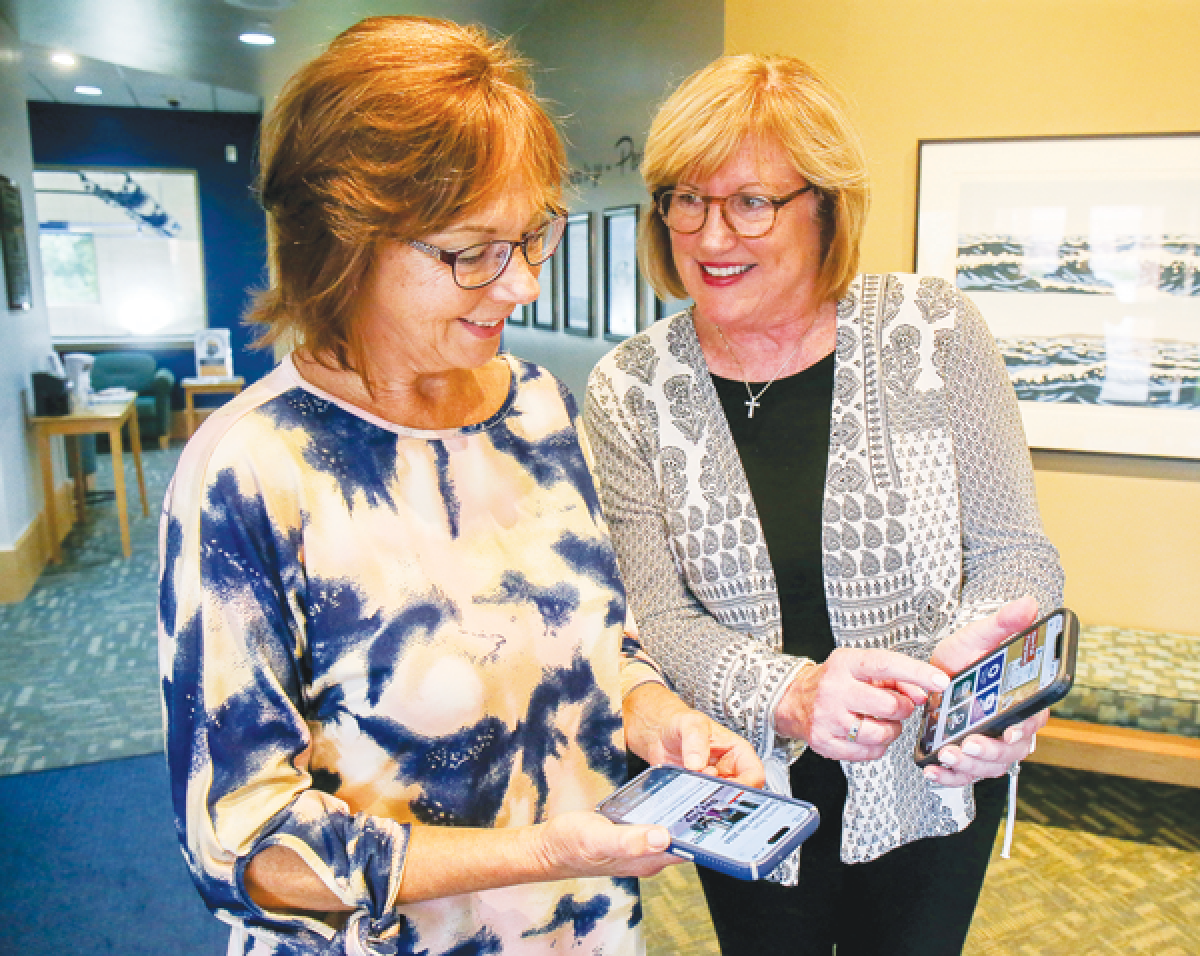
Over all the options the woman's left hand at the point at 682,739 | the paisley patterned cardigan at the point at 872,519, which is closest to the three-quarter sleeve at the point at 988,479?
the paisley patterned cardigan at the point at 872,519

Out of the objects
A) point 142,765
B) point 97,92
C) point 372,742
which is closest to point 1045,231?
point 372,742

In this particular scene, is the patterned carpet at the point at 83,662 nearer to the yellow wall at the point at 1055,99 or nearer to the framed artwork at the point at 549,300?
the framed artwork at the point at 549,300

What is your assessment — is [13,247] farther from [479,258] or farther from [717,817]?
[717,817]

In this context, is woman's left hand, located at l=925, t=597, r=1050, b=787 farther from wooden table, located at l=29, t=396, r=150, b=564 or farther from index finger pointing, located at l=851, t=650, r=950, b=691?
wooden table, located at l=29, t=396, r=150, b=564

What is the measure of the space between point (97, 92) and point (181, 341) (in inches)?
111

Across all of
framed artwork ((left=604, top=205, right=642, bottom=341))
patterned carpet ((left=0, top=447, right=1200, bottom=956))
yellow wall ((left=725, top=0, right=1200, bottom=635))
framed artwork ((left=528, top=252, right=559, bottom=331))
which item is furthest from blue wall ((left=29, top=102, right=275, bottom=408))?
yellow wall ((left=725, top=0, right=1200, bottom=635))

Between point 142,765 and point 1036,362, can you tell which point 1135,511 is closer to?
point 1036,362

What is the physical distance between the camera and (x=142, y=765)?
11.0ft

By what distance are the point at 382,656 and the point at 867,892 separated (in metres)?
0.88

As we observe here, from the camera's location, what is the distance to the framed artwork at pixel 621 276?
4.97 metres

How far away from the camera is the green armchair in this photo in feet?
32.3

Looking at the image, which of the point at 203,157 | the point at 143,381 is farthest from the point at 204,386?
the point at 203,157

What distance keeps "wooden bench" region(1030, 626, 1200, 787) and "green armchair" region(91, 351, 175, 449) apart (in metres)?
9.28

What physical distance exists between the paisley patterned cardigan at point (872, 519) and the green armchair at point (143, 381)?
9.65 metres
